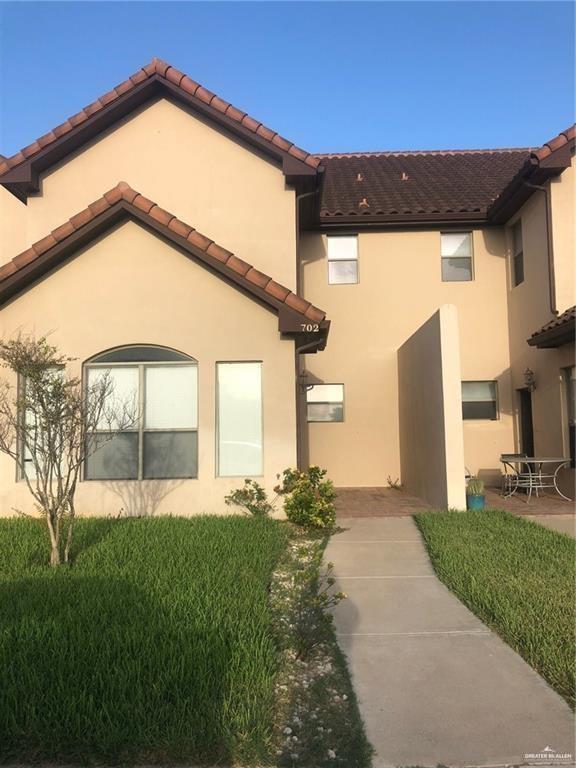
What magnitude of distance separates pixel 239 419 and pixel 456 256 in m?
7.67

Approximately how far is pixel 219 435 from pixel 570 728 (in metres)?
6.28

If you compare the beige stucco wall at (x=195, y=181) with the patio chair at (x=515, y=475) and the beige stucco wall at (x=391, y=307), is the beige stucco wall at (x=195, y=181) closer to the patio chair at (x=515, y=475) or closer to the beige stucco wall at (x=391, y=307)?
the beige stucco wall at (x=391, y=307)

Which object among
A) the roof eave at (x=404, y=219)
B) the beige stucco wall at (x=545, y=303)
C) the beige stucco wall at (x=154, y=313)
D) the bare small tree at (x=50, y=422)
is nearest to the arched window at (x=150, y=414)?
the beige stucco wall at (x=154, y=313)

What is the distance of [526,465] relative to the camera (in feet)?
39.1

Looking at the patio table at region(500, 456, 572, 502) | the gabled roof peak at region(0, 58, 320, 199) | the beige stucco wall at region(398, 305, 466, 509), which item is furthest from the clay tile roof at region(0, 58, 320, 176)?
the patio table at region(500, 456, 572, 502)

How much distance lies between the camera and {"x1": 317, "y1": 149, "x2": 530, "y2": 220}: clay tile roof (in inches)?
529

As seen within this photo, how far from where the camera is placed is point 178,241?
865 cm

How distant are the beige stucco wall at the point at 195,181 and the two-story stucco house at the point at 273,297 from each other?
0.04 m

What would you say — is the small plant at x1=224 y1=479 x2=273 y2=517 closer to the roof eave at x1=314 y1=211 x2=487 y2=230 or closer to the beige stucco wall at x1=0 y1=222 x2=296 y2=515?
the beige stucco wall at x1=0 y1=222 x2=296 y2=515

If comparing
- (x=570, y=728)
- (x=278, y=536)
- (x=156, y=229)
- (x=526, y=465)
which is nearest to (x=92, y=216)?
(x=156, y=229)

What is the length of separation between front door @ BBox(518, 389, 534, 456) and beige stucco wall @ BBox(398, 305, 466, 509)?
2930mm

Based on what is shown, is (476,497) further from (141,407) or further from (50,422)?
(50,422)

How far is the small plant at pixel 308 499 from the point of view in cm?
809

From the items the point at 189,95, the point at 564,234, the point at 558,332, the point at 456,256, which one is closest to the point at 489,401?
the point at 456,256
